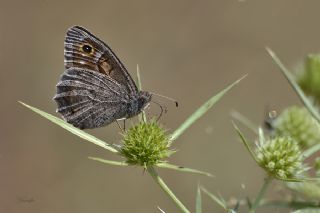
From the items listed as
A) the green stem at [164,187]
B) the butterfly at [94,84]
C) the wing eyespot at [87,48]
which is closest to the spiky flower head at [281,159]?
the green stem at [164,187]

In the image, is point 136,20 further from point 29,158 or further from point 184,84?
point 29,158

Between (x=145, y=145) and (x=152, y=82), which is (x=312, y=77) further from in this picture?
(x=152, y=82)

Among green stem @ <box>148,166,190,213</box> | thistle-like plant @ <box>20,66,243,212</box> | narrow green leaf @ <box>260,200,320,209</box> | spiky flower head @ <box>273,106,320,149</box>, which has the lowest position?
narrow green leaf @ <box>260,200,320,209</box>

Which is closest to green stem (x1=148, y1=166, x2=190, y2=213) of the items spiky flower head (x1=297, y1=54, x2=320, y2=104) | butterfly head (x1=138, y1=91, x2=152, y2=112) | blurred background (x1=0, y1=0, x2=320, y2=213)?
butterfly head (x1=138, y1=91, x2=152, y2=112)

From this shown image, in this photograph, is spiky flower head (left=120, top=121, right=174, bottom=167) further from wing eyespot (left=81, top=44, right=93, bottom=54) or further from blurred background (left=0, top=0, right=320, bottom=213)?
blurred background (left=0, top=0, right=320, bottom=213)

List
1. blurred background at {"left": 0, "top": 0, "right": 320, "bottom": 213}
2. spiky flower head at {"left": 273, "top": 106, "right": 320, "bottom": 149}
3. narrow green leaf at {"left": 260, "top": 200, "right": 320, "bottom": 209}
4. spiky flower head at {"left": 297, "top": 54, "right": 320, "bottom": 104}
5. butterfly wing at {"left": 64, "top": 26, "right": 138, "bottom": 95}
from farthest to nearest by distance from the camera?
1. blurred background at {"left": 0, "top": 0, "right": 320, "bottom": 213}
2. spiky flower head at {"left": 297, "top": 54, "right": 320, "bottom": 104}
3. spiky flower head at {"left": 273, "top": 106, "right": 320, "bottom": 149}
4. butterfly wing at {"left": 64, "top": 26, "right": 138, "bottom": 95}
5. narrow green leaf at {"left": 260, "top": 200, "right": 320, "bottom": 209}

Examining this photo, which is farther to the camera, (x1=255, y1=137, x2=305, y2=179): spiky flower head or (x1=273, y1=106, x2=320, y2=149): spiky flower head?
(x1=273, y1=106, x2=320, y2=149): spiky flower head

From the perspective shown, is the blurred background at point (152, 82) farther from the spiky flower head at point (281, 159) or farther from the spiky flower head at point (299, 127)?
the spiky flower head at point (281, 159)

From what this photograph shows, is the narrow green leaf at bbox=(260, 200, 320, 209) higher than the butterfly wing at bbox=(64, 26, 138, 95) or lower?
lower

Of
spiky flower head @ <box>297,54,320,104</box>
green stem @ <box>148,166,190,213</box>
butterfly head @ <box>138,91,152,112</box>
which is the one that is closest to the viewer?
green stem @ <box>148,166,190,213</box>
